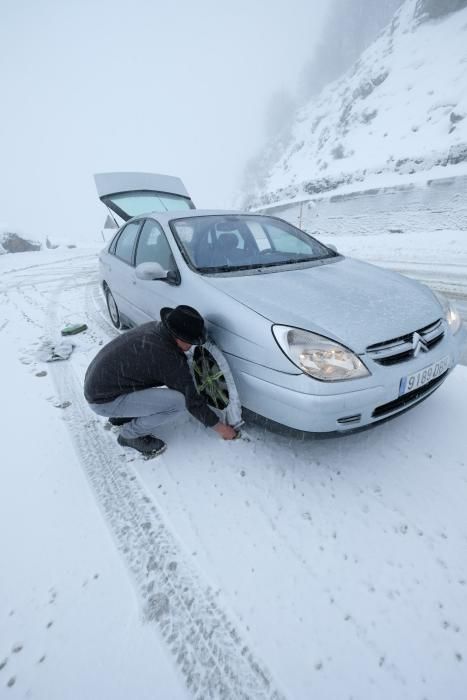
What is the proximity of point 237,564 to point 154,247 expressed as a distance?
7.88ft

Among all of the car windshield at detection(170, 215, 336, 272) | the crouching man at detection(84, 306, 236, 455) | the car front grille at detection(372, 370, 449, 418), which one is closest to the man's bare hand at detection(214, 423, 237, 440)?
the crouching man at detection(84, 306, 236, 455)

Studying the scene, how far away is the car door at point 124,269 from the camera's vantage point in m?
3.13

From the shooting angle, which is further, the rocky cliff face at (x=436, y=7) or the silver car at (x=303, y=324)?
the rocky cliff face at (x=436, y=7)

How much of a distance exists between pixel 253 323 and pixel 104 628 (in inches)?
55.7

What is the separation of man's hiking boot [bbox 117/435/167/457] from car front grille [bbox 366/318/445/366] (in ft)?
4.48

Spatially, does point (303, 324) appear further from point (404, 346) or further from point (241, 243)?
point (241, 243)

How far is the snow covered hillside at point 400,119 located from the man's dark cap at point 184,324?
1892 cm

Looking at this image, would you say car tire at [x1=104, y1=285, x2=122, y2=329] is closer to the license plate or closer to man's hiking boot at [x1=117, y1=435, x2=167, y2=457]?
man's hiking boot at [x1=117, y1=435, x2=167, y2=457]

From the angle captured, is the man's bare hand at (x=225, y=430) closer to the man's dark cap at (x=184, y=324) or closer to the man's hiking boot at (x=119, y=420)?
the man's dark cap at (x=184, y=324)

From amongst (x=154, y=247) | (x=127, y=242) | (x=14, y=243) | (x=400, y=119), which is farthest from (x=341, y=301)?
(x=400, y=119)

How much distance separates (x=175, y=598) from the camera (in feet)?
4.34

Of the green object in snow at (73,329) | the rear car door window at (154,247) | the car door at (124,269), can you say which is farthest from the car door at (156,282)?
the green object in snow at (73,329)

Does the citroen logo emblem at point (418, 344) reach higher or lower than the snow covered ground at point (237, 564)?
higher

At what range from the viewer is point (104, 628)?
1.23 m
